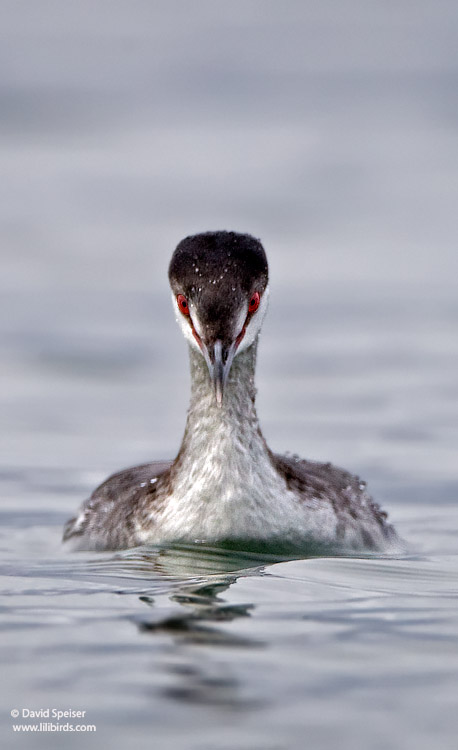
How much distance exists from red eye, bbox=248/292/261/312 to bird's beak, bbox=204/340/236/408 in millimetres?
611

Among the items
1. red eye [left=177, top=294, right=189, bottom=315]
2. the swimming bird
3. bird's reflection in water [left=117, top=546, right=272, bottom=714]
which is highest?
red eye [left=177, top=294, right=189, bottom=315]

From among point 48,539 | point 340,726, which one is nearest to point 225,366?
point 48,539

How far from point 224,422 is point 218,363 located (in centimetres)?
106

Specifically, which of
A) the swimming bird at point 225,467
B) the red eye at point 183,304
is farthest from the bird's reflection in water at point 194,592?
the red eye at point 183,304

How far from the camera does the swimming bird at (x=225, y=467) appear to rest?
32.8 feet

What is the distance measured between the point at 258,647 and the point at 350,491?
17.2 feet

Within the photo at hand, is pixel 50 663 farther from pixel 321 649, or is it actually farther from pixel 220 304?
pixel 220 304

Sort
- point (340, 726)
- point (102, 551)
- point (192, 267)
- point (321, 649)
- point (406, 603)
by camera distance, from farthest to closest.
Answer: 1. point (102, 551)
2. point (192, 267)
3. point (406, 603)
4. point (321, 649)
5. point (340, 726)

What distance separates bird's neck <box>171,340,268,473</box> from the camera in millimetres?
10625

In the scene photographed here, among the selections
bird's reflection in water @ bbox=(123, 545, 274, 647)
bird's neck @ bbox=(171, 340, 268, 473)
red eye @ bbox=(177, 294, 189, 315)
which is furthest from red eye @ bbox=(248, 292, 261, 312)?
bird's reflection in water @ bbox=(123, 545, 274, 647)

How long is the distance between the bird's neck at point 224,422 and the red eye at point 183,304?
61 centimetres

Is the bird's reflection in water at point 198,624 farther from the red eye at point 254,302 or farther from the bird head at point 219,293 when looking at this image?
the red eye at point 254,302

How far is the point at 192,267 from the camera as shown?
10.1 meters

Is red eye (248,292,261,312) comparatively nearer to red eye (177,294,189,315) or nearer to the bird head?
the bird head
